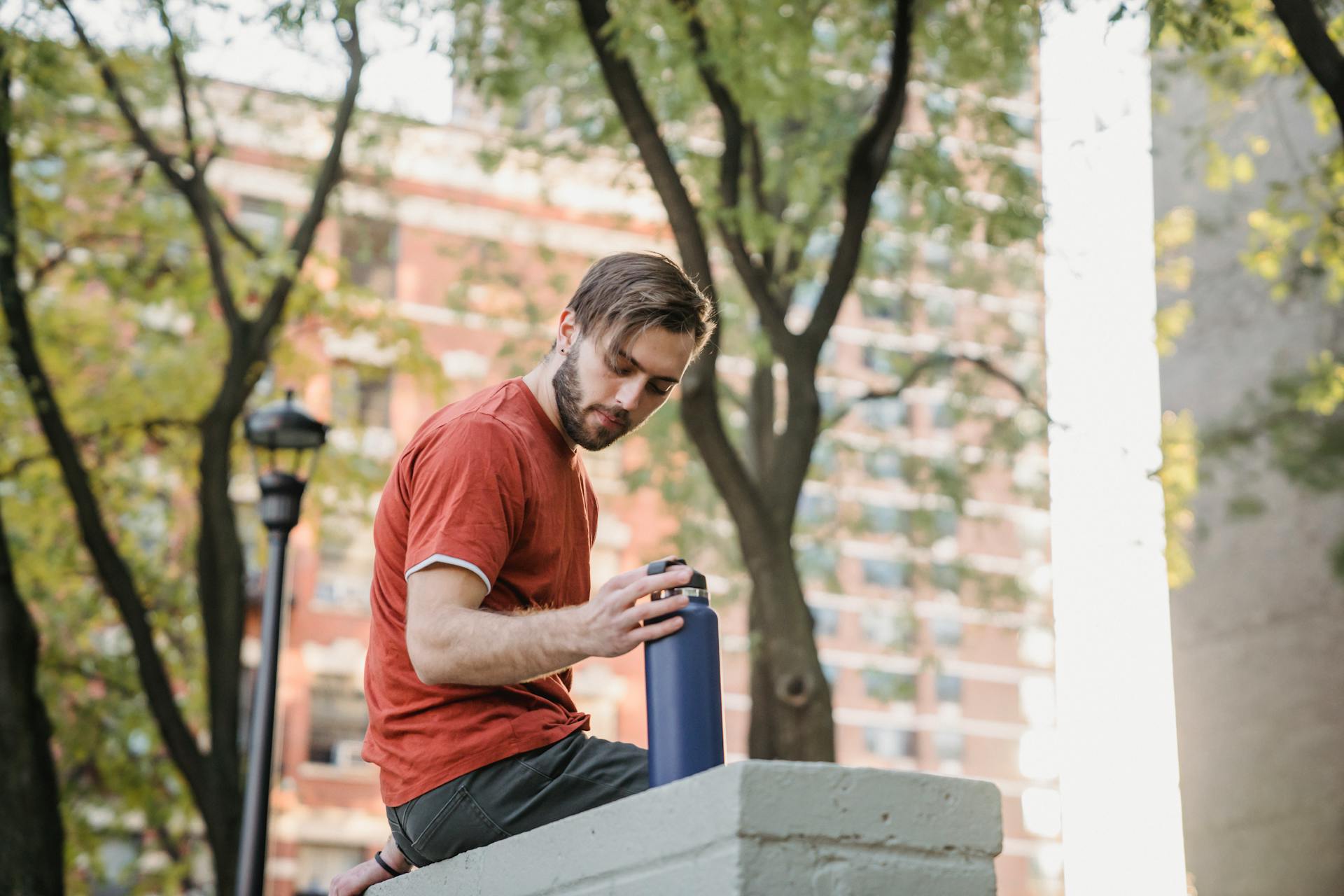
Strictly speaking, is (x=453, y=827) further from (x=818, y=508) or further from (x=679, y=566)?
(x=818, y=508)

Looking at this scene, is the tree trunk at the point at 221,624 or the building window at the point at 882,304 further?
the building window at the point at 882,304

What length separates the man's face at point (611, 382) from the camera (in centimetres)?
323

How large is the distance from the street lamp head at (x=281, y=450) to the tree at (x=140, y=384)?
4.99ft

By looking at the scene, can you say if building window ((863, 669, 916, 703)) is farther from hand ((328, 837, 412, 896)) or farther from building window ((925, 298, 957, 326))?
hand ((328, 837, 412, 896))

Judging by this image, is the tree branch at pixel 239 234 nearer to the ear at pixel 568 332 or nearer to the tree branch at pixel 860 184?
the tree branch at pixel 860 184

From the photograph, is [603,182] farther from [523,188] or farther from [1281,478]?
[523,188]

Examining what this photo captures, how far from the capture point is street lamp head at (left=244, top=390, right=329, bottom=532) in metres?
8.77

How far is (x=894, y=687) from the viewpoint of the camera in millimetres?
16469

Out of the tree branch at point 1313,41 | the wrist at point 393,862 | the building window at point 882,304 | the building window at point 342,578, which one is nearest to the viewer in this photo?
the wrist at point 393,862

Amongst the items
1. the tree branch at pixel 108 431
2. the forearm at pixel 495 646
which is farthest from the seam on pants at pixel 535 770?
the tree branch at pixel 108 431

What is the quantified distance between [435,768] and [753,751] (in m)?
7.94

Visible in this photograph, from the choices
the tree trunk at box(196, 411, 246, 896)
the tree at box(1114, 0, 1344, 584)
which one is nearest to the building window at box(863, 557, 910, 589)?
the tree at box(1114, 0, 1344, 584)

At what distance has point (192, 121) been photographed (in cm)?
1218

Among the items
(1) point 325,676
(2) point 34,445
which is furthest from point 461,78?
(1) point 325,676
